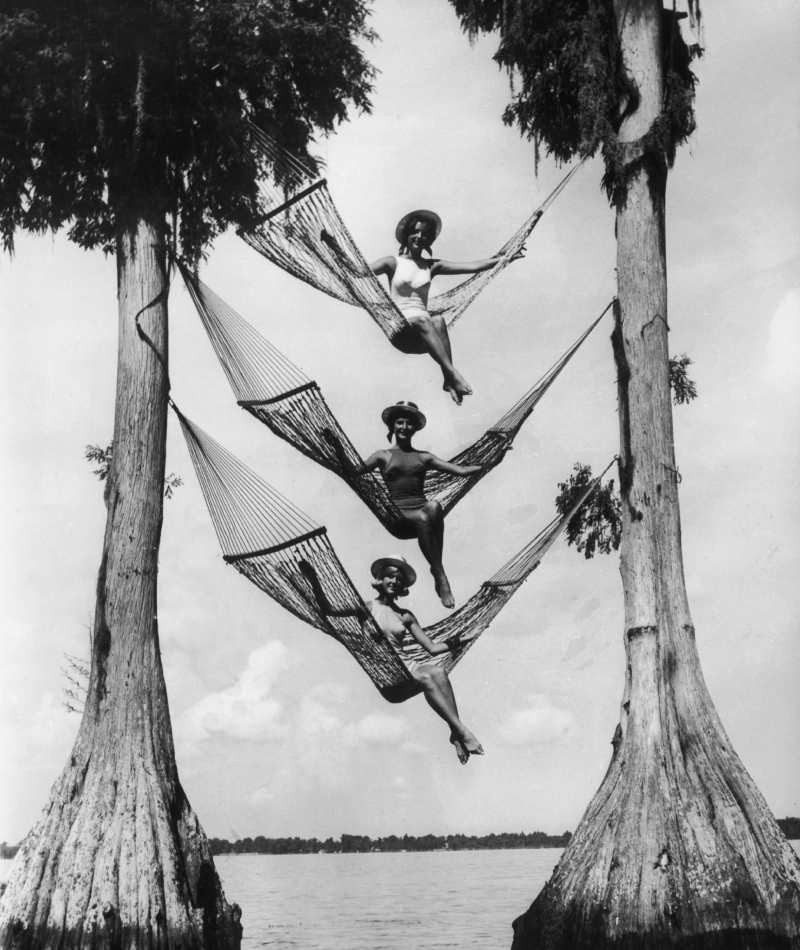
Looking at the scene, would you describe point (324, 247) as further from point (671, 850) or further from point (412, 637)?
point (671, 850)

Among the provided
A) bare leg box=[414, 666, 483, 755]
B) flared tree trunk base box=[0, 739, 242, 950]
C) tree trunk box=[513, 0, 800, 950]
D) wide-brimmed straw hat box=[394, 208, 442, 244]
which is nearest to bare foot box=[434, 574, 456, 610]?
bare leg box=[414, 666, 483, 755]

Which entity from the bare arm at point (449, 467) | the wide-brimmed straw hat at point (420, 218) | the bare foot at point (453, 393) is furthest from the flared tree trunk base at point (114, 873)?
the wide-brimmed straw hat at point (420, 218)

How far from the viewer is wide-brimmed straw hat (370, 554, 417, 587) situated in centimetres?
805

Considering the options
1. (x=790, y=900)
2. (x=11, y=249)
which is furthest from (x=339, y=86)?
(x=790, y=900)

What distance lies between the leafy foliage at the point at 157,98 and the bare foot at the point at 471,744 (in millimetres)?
3619

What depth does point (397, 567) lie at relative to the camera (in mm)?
8039

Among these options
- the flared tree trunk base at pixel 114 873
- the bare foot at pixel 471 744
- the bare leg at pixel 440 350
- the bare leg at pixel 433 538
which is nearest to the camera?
the flared tree trunk base at pixel 114 873

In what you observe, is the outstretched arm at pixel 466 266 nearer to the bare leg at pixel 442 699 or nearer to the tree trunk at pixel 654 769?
the tree trunk at pixel 654 769

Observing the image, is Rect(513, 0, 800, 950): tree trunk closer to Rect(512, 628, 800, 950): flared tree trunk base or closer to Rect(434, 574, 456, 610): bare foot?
Rect(512, 628, 800, 950): flared tree trunk base

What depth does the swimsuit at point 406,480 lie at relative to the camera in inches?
327

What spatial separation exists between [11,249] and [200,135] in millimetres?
1553

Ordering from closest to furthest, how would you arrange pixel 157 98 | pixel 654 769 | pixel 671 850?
pixel 671 850, pixel 654 769, pixel 157 98

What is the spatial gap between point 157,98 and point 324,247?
173 cm

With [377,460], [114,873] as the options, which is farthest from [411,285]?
[114,873]
